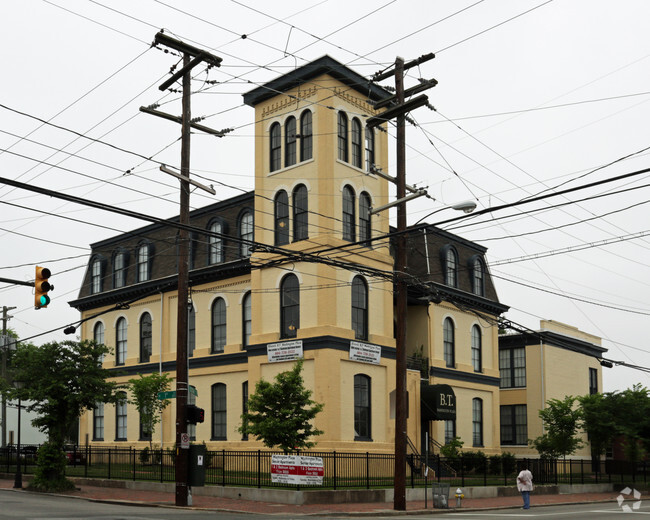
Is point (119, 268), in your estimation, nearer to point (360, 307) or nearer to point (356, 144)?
point (360, 307)

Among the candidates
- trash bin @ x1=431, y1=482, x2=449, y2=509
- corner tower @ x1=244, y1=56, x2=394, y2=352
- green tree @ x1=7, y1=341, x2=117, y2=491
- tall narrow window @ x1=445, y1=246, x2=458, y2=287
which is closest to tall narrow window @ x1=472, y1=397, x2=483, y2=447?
tall narrow window @ x1=445, y1=246, x2=458, y2=287

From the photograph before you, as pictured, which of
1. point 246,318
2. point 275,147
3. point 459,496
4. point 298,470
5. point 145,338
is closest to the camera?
point 298,470

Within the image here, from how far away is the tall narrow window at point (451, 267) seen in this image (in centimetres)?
4422

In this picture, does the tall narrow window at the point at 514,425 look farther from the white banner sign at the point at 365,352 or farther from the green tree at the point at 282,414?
the green tree at the point at 282,414

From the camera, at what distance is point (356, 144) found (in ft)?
122

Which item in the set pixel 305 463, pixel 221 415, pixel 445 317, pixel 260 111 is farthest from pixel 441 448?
pixel 260 111

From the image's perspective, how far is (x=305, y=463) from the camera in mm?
25891

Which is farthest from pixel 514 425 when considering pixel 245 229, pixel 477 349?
pixel 245 229

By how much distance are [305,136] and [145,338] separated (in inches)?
648

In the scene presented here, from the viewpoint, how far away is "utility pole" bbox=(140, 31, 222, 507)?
24.0 meters

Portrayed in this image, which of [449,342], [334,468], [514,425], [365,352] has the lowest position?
[514,425]

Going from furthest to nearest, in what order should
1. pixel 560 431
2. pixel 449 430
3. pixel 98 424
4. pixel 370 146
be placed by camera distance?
pixel 98 424
pixel 449 430
pixel 560 431
pixel 370 146

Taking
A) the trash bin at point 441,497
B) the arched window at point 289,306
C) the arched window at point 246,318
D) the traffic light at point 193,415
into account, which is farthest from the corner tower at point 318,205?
the traffic light at point 193,415

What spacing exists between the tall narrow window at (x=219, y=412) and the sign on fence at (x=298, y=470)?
1391 cm
